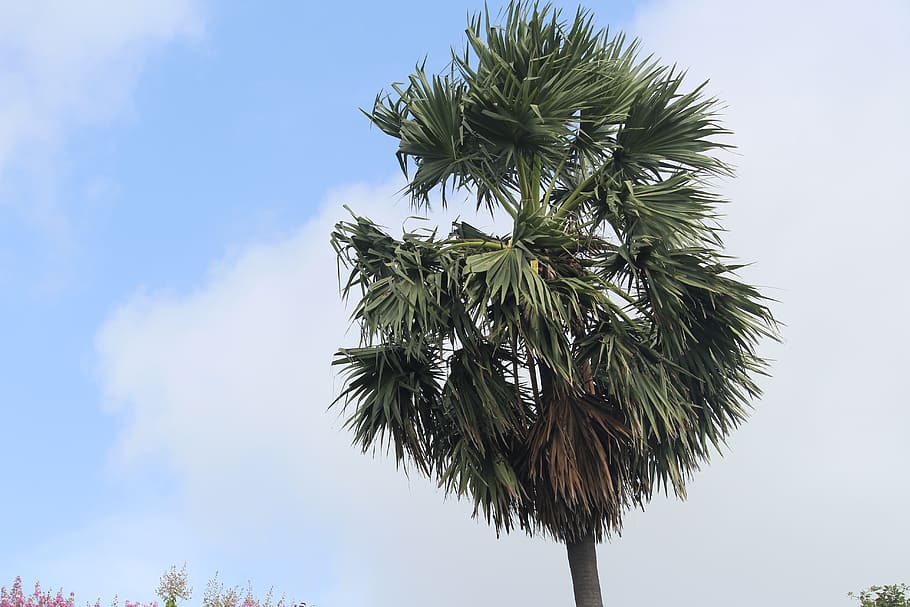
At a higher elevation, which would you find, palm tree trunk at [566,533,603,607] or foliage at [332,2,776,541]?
foliage at [332,2,776,541]

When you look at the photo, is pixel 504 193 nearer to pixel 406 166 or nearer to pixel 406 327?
pixel 406 166

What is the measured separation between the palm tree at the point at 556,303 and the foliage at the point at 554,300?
2cm

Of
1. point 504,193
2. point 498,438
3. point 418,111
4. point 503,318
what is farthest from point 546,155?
point 498,438

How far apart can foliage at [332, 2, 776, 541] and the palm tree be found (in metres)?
0.02

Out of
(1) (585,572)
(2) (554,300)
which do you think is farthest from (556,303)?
(1) (585,572)

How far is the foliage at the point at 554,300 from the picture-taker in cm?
1037

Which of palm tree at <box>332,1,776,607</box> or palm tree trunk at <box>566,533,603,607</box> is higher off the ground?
palm tree at <box>332,1,776,607</box>

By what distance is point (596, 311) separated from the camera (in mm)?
10672

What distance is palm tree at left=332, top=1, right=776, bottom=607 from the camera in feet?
34.0

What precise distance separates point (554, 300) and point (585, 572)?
310 cm

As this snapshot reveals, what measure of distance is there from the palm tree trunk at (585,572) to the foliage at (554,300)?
210 millimetres

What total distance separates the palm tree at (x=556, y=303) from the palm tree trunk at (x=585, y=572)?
19mm

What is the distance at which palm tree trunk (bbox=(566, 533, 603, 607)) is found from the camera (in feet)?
35.6

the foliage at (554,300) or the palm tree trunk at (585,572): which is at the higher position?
the foliage at (554,300)
